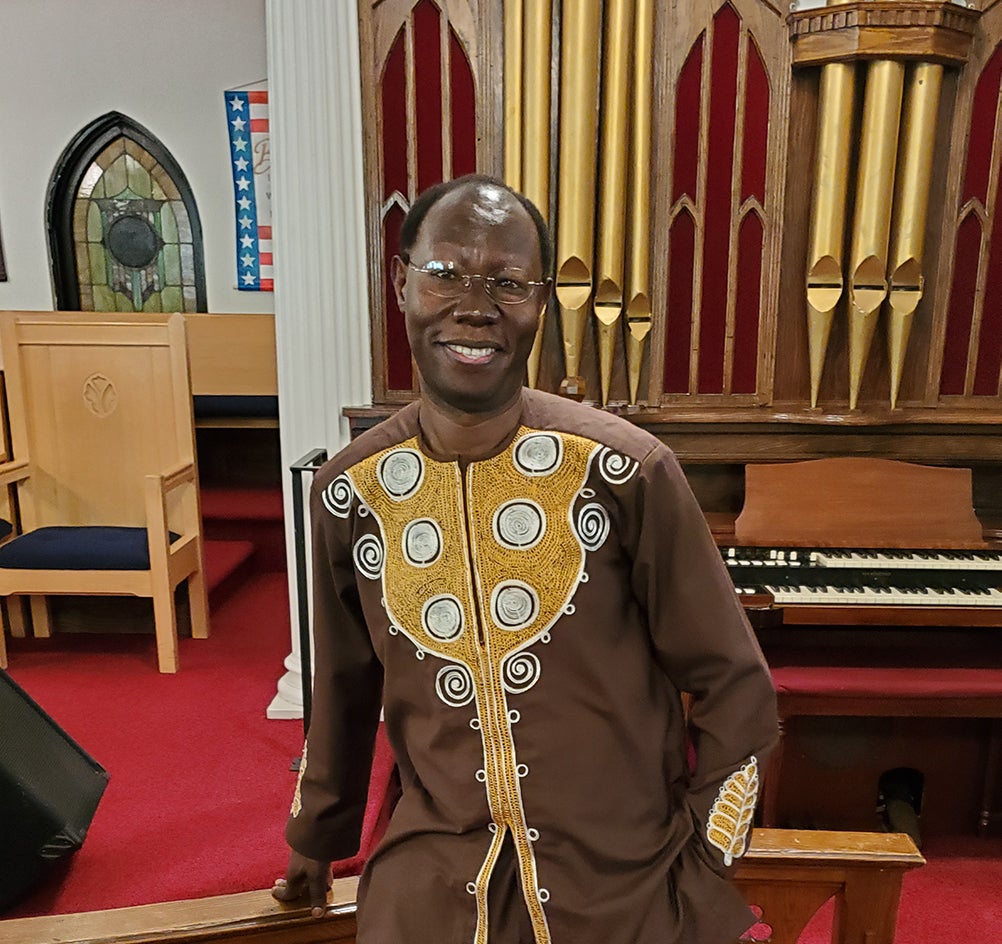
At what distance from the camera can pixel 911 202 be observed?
7.97 ft

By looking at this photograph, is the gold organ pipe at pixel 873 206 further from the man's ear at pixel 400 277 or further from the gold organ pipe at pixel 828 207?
the man's ear at pixel 400 277

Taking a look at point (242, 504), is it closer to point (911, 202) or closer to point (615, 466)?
point (911, 202)

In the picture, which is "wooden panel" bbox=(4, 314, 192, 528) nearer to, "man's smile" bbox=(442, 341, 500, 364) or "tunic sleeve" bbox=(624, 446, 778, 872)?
"man's smile" bbox=(442, 341, 500, 364)

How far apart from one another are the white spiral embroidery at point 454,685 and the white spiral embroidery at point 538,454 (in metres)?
0.28

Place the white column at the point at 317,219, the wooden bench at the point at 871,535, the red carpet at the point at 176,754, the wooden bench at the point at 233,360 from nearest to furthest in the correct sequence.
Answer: the red carpet at the point at 176,754, the wooden bench at the point at 871,535, the white column at the point at 317,219, the wooden bench at the point at 233,360

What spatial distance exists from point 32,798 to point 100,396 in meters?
2.12

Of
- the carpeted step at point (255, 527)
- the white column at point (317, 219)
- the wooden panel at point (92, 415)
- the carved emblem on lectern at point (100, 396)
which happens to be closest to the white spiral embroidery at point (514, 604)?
the white column at point (317, 219)

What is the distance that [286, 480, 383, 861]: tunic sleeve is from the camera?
124 cm

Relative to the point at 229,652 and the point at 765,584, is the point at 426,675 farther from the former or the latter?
the point at 229,652

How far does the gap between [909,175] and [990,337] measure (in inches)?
23.6

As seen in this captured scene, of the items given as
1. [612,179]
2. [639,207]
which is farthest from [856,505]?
[612,179]

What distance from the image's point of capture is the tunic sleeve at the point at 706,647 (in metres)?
1.07

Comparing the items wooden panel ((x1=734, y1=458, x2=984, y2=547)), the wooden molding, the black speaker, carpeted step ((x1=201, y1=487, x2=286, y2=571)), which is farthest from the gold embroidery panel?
carpeted step ((x1=201, y1=487, x2=286, y2=571))

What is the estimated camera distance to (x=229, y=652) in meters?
3.40
